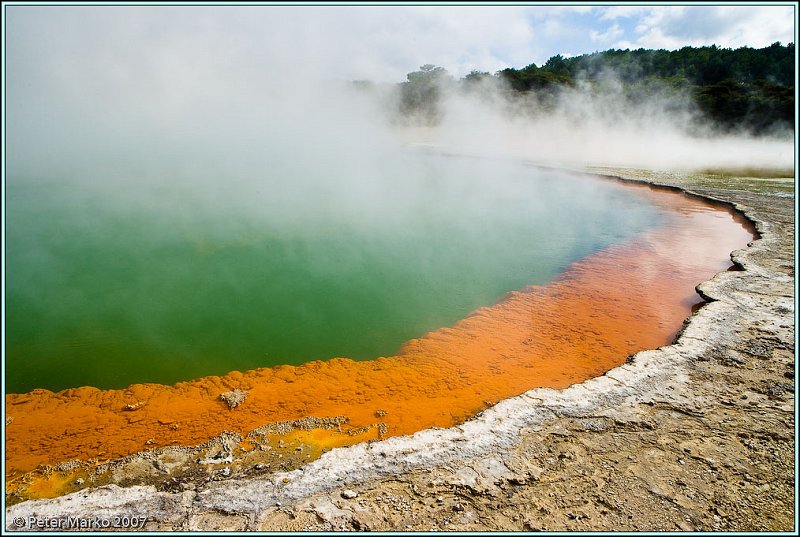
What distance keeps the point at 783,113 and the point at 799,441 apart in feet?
87.9

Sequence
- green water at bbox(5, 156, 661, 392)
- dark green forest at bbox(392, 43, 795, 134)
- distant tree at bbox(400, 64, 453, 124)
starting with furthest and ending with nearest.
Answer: distant tree at bbox(400, 64, 453, 124) → dark green forest at bbox(392, 43, 795, 134) → green water at bbox(5, 156, 661, 392)

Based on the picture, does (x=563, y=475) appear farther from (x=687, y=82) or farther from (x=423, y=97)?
(x=687, y=82)

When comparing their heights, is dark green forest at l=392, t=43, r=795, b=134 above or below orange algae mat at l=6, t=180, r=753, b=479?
above

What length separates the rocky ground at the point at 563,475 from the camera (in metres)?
1.74

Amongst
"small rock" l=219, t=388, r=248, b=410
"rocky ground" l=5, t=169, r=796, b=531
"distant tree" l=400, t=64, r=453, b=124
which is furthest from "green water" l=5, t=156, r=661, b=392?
"distant tree" l=400, t=64, r=453, b=124

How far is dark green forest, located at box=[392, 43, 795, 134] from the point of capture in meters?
21.5

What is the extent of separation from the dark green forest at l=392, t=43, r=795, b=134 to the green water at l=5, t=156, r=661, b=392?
18.7 meters

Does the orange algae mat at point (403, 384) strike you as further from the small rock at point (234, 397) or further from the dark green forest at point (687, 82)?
the dark green forest at point (687, 82)

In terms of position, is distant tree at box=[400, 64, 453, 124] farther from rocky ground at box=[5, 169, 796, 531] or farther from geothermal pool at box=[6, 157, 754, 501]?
rocky ground at box=[5, 169, 796, 531]

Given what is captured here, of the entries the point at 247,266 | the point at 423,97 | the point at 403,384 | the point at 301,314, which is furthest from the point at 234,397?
the point at 423,97

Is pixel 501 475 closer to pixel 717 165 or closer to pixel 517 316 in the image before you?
pixel 517 316

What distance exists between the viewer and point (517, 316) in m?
3.99

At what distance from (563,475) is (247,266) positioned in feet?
12.8

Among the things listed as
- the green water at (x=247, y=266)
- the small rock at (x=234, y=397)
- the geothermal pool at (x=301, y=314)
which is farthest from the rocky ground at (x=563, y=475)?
the green water at (x=247, y=266)
